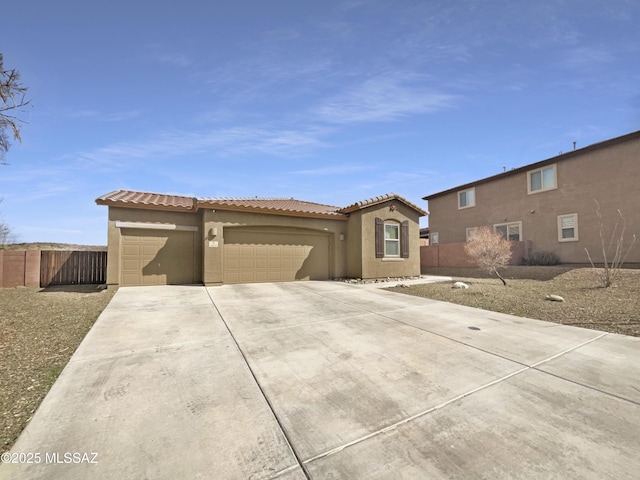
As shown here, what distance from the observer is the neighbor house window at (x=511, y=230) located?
16.4 m

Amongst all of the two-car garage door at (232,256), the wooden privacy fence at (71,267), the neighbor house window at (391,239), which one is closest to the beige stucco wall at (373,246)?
the neighbor house window at (391,239)

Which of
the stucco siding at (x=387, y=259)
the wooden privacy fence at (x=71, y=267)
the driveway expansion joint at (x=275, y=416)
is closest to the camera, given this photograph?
the driveway expansion joint at (x=275, y=416)

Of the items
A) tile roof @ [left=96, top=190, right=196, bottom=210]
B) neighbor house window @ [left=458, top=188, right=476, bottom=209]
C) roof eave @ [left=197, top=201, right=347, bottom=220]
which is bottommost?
roof eave @ [left=197, top=201, right=347, bottom=220]

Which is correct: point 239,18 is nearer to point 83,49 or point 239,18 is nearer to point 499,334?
point 83,49

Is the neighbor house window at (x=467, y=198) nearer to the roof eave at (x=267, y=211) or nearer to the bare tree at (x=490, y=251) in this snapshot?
the bare tree at (x=490, y=251)

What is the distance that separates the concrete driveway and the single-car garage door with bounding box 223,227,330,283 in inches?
234

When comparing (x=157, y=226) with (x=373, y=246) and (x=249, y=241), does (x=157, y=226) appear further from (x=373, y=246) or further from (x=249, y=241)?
(x=373, y=246)

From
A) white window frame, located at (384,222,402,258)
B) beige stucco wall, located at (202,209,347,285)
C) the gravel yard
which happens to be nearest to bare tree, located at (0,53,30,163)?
the gravel yard

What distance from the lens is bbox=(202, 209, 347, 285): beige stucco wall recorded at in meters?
9.88

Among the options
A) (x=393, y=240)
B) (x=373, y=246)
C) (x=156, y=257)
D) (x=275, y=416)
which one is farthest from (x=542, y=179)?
(x=156, y=257)

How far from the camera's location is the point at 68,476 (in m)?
1.73

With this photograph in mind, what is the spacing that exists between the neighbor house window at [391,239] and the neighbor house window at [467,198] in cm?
880

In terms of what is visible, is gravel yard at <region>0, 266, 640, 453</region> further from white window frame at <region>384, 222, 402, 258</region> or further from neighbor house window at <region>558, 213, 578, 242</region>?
neighbor house window at <region>558, 213, 578, 242</region>

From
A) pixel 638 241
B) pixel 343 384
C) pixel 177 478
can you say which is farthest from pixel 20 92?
pixel 638 241
